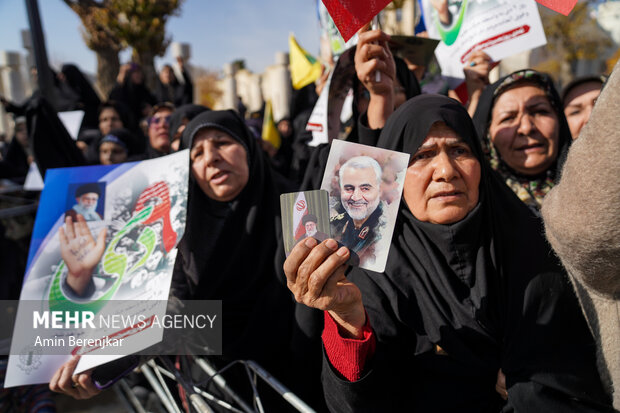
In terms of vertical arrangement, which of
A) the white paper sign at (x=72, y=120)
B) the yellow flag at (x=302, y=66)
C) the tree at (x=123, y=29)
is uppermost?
the tree at (x=123, y=29)

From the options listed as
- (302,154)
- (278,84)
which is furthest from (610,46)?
(302,154)

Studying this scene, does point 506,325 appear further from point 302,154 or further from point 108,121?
point 108,121

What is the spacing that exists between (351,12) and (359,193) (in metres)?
0.60

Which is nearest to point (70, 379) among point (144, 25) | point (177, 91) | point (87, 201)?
point (87, 201)

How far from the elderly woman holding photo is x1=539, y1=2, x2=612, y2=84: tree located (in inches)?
799

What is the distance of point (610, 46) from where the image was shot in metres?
19.6

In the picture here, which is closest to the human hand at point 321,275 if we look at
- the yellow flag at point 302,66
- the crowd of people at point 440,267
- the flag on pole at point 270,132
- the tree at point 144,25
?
the crowd of people at point 440,267

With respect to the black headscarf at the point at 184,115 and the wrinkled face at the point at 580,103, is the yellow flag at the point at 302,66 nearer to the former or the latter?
the black headscarf at the point at 184,115

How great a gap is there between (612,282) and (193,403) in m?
1.50

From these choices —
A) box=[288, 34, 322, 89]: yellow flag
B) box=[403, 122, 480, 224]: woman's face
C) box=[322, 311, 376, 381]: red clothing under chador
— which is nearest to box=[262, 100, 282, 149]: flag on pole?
box=[288, 34, 322, 89]: yellow flag

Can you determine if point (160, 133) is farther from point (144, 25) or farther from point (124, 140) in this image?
point (144, 25)

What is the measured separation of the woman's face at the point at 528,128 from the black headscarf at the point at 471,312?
745 mm

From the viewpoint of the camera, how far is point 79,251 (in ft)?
5.31

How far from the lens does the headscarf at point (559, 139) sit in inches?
83.1
